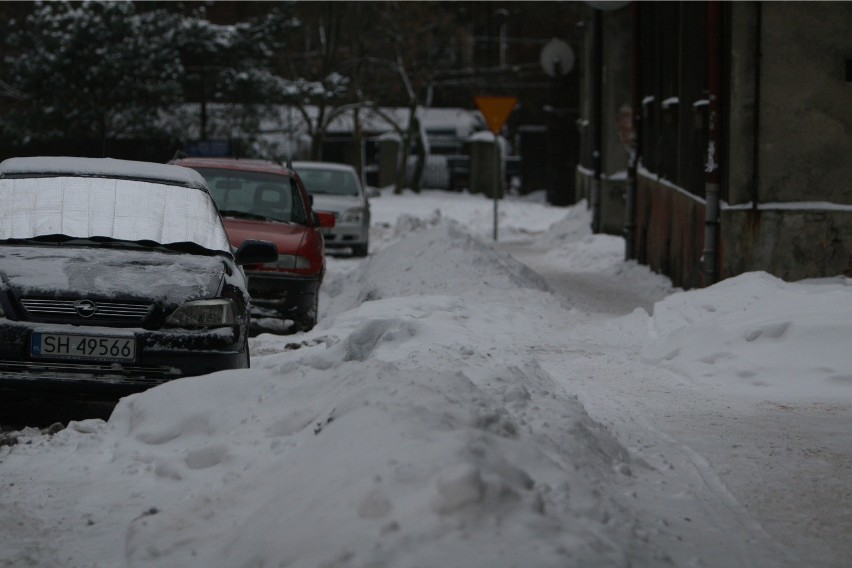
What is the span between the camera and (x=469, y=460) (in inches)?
198

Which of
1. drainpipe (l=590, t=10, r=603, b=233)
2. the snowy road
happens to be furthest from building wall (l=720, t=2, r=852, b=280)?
drainpipe (l=590, t=10, r=603, b=233)

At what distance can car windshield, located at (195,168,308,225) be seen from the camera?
13.6 meters

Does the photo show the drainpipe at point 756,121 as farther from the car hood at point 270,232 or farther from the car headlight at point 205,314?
the car headlight at point 205,314

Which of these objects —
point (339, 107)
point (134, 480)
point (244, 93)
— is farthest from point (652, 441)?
point (339, 107)

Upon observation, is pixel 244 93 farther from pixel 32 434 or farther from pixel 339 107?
pixel 32 434

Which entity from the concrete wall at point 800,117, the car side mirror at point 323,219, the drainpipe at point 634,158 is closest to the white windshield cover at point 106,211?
the car side mirror at point 323,219

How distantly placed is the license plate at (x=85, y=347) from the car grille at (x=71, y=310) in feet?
0.35

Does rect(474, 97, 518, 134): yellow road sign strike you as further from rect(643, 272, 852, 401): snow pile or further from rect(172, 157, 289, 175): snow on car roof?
rect(643, 272, 852, 401): snow pile

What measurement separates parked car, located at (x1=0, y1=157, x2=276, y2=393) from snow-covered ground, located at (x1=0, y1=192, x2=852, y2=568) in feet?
1.12

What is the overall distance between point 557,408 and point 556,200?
42.9 metres

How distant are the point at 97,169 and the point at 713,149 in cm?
673

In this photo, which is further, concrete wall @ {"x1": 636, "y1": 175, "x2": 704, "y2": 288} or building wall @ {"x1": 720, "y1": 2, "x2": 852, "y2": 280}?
concrete wall @ {"x1": 636, "y1": 175, "x2": 704, "y2": 288}

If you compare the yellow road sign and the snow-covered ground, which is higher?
the yellow road sign

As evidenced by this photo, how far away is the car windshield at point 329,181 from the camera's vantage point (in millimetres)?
24000
